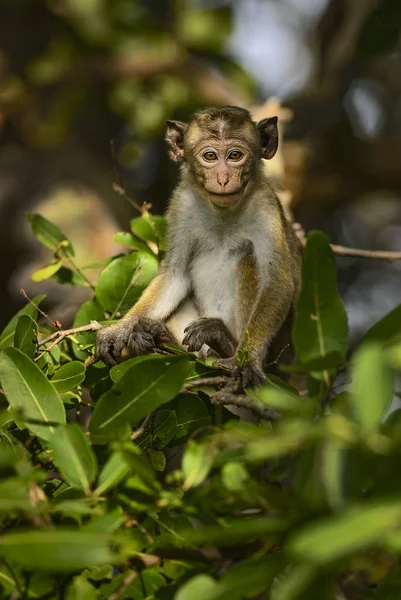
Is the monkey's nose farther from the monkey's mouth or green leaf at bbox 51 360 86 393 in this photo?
green leaf at bbox 51 360 86 393

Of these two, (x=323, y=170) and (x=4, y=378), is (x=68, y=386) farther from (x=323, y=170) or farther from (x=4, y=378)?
(x=323, y=170)

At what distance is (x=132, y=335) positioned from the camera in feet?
14.6

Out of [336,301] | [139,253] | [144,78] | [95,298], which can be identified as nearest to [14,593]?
[336,301]

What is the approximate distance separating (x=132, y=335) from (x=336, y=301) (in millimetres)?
2132

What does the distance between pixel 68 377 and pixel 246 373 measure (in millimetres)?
793

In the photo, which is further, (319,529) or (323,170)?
(323,170)

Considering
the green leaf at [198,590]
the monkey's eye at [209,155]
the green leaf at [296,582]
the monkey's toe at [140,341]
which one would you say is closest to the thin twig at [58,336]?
the monkey's toe at [140,341]

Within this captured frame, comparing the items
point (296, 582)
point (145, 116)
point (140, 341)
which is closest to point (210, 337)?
point (140, 341)

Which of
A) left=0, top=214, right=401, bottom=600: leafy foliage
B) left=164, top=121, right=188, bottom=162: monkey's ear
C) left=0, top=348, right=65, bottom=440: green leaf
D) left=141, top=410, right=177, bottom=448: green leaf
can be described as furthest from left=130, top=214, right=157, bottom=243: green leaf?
left=0, top=348, right=65, bottom=440: green leaf

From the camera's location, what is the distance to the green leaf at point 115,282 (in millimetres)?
4238

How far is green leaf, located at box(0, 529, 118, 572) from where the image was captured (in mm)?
1765

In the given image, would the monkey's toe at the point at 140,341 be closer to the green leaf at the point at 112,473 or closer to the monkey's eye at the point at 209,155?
the monkey's eye at the point at 209,155

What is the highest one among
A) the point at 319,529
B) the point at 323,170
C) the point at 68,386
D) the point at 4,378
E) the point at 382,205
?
the point at 319,529

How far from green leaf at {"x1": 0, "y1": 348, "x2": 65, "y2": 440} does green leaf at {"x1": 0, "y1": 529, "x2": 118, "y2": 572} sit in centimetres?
83
